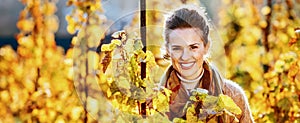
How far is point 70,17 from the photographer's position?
2.01m

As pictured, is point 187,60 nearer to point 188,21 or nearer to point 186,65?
point 186,65

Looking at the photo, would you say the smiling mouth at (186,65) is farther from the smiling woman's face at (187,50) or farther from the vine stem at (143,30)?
the vine stem at (143,30)

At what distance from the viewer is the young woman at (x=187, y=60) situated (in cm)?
194

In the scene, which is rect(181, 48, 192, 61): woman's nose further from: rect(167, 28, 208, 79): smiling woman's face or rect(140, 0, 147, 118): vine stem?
rect(140, 0, 147, 118): vine stem

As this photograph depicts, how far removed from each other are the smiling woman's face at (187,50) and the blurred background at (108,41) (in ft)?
0.12

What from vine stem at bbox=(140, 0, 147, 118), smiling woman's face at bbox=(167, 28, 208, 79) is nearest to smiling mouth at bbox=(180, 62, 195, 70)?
smiling woman's face at bbox=(167, 28, 208, 79)

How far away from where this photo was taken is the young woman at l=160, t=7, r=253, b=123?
6.37 ft

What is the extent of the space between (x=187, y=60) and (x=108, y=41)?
0.25 m

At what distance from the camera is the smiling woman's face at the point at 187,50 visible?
1.94m

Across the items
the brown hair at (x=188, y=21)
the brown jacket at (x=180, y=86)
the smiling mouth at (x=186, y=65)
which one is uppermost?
the brown hair at (x=188, y=21)

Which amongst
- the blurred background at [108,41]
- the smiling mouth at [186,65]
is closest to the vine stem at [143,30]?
the blurred background at [108,41]

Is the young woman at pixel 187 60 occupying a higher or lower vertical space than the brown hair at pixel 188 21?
lower

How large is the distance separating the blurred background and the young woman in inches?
1.1

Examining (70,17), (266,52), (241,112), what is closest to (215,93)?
(241,112)
